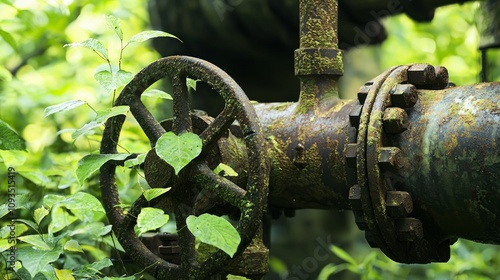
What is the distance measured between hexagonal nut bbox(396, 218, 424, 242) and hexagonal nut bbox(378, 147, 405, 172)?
0.35 ft

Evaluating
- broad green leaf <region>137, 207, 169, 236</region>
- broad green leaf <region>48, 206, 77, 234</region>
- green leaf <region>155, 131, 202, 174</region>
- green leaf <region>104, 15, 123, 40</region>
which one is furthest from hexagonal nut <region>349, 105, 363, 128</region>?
broad green leaf <region>48, 206, 77, 234</region>

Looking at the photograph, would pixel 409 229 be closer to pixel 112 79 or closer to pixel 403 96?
pixel 403 96

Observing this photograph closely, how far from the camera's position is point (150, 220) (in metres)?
1.52

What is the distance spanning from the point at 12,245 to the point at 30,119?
2.09 m

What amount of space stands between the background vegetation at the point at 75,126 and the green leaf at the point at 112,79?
0.78 ft

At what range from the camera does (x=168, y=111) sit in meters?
3.20

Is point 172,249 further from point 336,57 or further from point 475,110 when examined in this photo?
point 475,110

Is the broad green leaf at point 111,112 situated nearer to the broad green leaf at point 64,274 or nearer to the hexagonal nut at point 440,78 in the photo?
the broad green leaf at point 64,274

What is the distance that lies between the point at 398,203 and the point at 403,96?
0.22 m

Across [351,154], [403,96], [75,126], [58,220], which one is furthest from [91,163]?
[75,126]

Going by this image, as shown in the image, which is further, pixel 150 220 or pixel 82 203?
pixel 82 203

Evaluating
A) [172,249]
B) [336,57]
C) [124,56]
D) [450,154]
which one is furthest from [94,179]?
[124,56]

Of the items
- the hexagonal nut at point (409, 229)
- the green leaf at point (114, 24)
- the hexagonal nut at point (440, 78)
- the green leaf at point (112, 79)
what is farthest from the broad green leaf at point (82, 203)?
the hexagonal nut at point (440, 78)

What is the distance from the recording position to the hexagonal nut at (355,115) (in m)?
1.58
